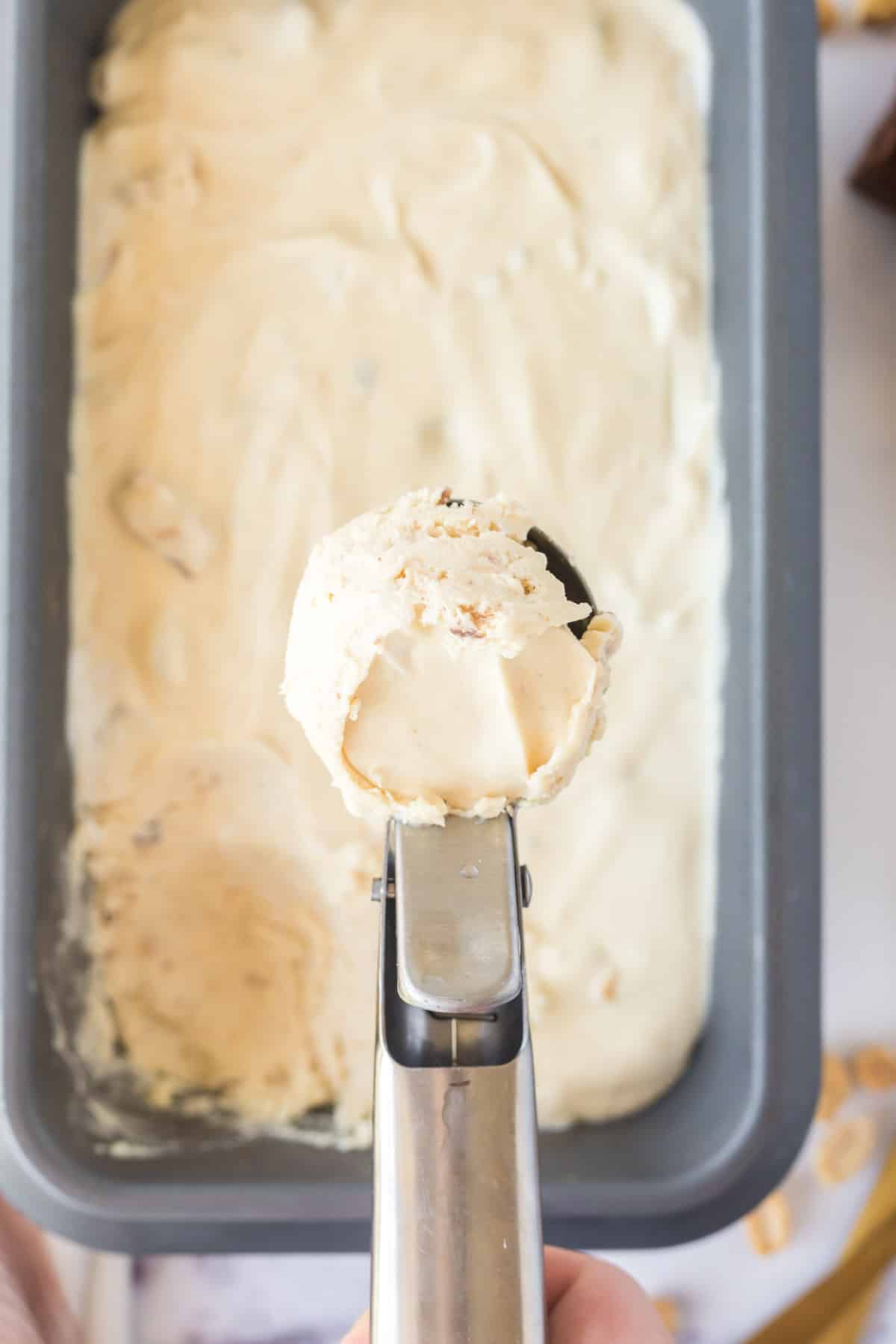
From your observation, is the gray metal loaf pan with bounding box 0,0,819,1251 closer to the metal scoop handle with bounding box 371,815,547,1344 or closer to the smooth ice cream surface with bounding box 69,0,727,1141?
the smooth ice cream surface with bounding box 69,0,727,1141

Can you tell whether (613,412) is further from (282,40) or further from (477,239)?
(282,40)

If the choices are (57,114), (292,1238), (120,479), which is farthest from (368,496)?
(292,1238)

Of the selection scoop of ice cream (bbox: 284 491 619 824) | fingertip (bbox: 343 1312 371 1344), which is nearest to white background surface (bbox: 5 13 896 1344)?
fingertip (bbox: 343 1312 371 1344)

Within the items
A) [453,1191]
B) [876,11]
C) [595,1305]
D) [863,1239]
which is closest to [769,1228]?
[863,1239]

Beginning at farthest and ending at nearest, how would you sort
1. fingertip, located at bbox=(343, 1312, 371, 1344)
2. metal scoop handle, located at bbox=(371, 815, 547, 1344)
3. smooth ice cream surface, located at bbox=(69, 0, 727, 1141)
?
1. smooth ice cream surface, located at bbox=(69, 0, 727, 1141)
2. fingertip, located at bbox=(343, 1312, 371, 1344)
3. metal scoop handle, located at bbox=(371, 815, 547, 1344)

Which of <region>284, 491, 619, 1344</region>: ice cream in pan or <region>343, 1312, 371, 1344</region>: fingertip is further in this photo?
<region>343, 1312, 371, 1344</region>: fingertip

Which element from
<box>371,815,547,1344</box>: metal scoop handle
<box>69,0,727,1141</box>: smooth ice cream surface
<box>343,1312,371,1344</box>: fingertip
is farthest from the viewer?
<box>69,0,727,1141</box>: smooth ice cream surface

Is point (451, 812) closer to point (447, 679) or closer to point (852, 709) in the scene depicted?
point (447, 679)
